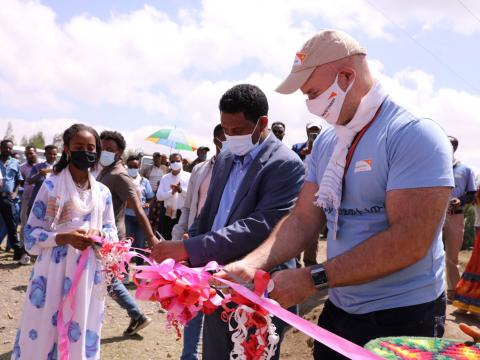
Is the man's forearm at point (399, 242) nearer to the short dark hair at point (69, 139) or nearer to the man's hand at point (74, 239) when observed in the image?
the man's hand at point (74, 239)

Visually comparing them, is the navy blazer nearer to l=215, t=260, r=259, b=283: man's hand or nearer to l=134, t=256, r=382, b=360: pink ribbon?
l=215, t=260, r=259, b=283: man's hand

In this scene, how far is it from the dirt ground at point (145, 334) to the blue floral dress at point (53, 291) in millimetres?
1617

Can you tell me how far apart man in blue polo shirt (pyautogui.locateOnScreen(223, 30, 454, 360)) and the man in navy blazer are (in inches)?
15.3

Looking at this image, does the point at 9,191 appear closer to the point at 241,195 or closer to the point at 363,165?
the point at 241,195

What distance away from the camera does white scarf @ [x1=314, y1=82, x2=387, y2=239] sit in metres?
2.18

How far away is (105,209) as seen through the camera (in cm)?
414

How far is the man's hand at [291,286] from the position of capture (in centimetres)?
198

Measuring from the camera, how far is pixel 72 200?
383 centimetres

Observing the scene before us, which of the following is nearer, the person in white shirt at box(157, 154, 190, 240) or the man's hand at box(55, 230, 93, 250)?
the man's hand at box(55, 230, 93, 250)

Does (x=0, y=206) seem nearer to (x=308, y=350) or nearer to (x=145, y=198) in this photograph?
(x=145, y=198)

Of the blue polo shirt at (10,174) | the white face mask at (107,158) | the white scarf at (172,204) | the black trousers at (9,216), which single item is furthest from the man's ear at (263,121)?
the blue polo shirt at (10,174)

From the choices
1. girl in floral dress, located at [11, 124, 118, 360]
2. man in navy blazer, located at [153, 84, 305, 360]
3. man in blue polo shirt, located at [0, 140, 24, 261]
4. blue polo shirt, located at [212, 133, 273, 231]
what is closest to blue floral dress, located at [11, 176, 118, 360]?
girl in floral dress, located at [11, 124, 118, 360]

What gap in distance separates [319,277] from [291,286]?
111 millimetres

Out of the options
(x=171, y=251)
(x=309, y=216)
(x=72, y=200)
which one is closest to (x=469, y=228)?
(x=72, y=200)
